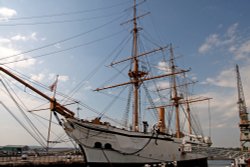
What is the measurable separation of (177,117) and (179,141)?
1105 cm

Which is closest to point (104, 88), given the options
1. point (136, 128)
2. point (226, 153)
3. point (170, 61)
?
point (136, 128)

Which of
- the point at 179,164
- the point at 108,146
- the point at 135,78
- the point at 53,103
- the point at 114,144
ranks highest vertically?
the point at 135,78

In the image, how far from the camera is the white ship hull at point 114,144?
24078 mm

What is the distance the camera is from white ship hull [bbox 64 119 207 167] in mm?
24078

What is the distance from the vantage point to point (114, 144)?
25328 millimetres

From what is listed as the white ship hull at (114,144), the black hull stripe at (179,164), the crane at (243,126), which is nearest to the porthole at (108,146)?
the white ship hull at (114,144)

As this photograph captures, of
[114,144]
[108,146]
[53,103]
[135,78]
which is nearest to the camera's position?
[53,103]

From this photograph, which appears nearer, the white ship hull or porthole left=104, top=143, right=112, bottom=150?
Answer: the white ship hull

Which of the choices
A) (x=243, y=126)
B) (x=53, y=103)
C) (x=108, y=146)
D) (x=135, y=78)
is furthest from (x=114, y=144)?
(x=243, y=126)

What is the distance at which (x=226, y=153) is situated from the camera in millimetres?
24484

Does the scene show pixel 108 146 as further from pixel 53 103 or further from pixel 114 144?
pixel 53 103

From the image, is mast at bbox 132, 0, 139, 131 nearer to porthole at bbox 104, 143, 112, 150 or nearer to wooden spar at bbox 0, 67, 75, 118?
porthole at bbox 104, 143, 112, 150

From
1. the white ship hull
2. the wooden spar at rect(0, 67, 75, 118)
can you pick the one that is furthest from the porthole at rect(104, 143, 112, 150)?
the wooden spar at rect(0, 67, 75, 118)

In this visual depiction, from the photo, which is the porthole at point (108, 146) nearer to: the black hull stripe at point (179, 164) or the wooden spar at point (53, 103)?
the black hull stripe at point (179, 164)
